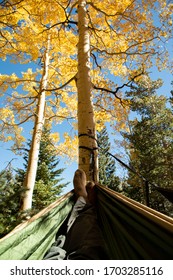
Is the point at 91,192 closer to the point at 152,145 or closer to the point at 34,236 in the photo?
the point at 34,236

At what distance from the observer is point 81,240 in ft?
4.02

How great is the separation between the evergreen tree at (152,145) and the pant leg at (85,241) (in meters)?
11.5

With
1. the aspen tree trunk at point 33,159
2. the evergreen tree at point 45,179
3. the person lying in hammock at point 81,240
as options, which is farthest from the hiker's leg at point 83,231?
the evergreen tree at point 45,179

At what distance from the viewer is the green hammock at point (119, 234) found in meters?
0.69

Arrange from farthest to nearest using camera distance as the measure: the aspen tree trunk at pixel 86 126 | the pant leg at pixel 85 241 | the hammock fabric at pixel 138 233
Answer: the aspen tree trunk at pixel 86 126
the pant leg at pixel 85 241
the hammock fabric at pixel 138 233

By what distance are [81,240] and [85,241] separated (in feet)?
0.13

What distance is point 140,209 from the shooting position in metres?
0.88

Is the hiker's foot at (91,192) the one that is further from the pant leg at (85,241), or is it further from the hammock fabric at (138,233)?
the hammock fabric at (138,233)

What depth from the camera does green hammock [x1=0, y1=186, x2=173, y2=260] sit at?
694 millimetres

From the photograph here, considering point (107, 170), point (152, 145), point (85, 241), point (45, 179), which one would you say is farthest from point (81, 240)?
point (107, 170)
